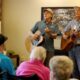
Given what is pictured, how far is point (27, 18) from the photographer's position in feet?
20.7

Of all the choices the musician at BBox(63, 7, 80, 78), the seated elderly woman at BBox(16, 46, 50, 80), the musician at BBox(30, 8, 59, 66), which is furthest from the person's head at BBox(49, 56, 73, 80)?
the musician at BBox(30, 8, 59, 66)

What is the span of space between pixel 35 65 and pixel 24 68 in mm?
127

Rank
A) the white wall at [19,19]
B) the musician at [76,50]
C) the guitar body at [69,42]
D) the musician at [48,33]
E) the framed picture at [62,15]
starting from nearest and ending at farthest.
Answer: the musician at [76,50] < the musician at [48,33] < the guitar body at [69,42] < the framed picture at [62,15] < the white wall at [19,19]

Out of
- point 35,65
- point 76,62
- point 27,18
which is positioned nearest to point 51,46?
point 76,62

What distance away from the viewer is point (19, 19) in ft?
20.9

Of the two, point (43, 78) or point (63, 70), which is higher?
point (63, 70)

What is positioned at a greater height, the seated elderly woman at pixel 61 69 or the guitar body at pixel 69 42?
the seated elderly woman at pixel 61 69

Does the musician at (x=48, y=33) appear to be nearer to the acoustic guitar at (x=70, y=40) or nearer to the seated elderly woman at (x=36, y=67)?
the acoustic guitar at (x=70, y=40)

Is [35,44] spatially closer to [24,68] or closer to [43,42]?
[43,42]

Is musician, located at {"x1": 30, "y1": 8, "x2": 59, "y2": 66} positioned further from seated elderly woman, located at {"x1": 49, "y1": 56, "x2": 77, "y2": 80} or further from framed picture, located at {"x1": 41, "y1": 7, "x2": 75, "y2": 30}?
seated elderly woman, located at {"x1": 49, "y1": 56, "x2": 77, "y2": 80}

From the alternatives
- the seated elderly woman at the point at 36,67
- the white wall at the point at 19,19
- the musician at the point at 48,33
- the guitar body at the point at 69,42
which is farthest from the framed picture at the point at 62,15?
the seated elderly woman at the point at 36,67

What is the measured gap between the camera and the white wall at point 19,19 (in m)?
6.23

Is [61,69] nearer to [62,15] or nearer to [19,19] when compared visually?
[62,15]

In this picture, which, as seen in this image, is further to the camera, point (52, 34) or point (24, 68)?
point (52, 34)
